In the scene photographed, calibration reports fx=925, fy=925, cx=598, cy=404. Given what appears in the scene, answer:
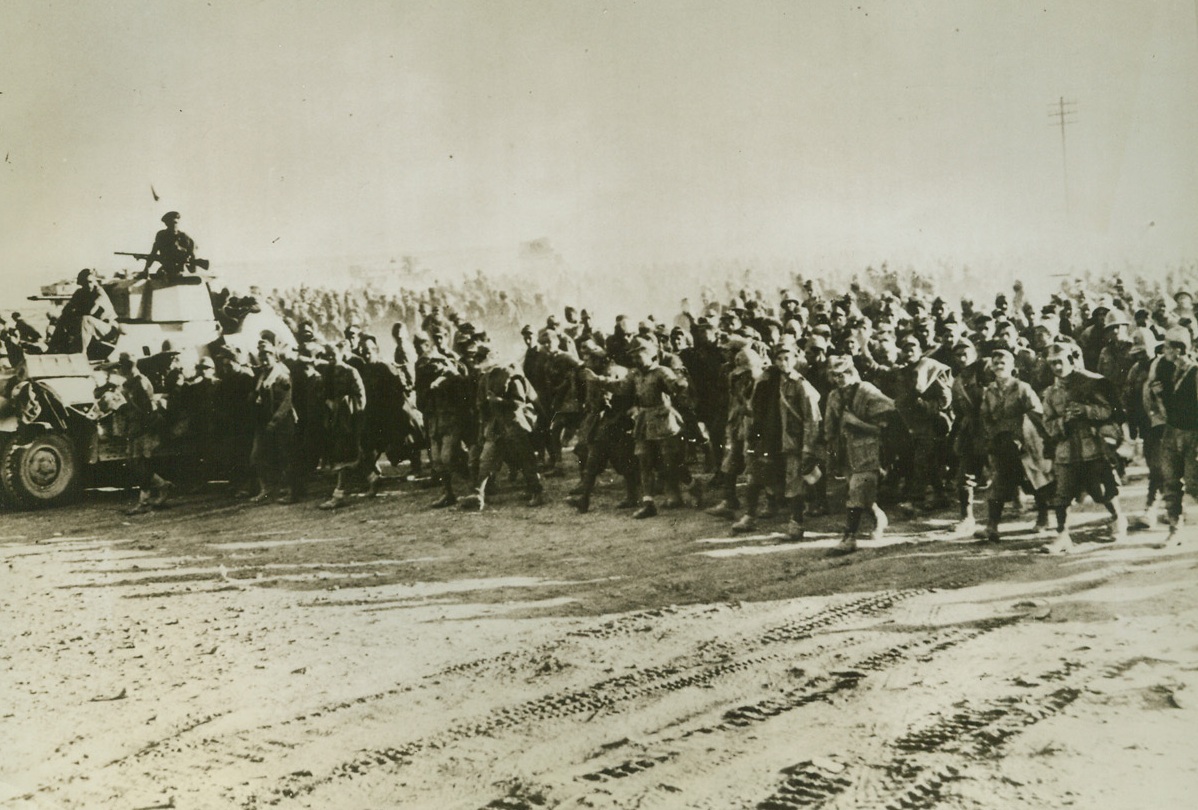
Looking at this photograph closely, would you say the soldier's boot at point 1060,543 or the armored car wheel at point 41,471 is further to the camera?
the armored car wheel at point 41,471

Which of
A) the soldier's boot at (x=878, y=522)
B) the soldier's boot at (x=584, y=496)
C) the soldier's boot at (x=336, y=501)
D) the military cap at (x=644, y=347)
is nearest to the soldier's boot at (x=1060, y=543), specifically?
the soldier's boot at (x=878, y=522)

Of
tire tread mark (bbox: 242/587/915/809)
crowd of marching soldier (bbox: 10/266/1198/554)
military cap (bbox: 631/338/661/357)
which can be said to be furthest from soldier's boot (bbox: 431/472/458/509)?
tire tread mark (bbox: 242/587/915/809)

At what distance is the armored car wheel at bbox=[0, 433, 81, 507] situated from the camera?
4.84 metres

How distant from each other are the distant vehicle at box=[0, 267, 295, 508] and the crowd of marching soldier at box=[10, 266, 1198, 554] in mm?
→ 122

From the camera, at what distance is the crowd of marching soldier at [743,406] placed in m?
3.74

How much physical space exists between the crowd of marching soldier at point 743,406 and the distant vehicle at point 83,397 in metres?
0.12

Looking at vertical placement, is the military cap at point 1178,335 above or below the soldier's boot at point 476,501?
above

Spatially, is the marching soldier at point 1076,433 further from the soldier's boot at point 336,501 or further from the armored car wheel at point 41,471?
the armored car wheel at point 41,471

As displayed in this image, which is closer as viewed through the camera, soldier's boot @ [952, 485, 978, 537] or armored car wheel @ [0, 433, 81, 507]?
soldier's boot @ [952, 485, 978, 537]

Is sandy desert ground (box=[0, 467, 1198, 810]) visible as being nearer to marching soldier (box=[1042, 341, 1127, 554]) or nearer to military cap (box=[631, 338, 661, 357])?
marching soldier (box=[1042, 341, 1127, 554])

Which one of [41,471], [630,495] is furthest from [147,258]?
[630,495]

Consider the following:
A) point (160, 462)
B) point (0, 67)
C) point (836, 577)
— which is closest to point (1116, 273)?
point (836, 577)

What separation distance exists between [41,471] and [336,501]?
158cm

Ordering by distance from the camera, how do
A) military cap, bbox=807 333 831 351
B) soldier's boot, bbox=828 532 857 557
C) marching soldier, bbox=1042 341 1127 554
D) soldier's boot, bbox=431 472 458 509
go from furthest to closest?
soldier's boot, bbox=431 472 458 509, military cap, bbox=807 333 831 351, soldier's boot, bbox=828 532 857 557, marching soldier, bbox=1042 341 1127 554
